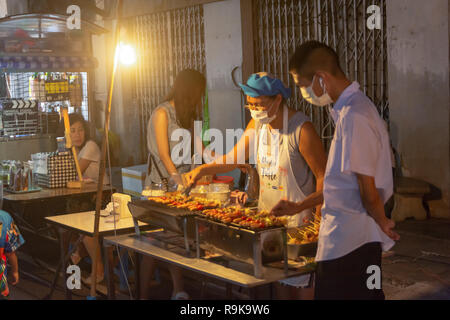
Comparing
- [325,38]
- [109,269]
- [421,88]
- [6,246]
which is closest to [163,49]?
[325,38]

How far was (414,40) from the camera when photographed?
848 cm

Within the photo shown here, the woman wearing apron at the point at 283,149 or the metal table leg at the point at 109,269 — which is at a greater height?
the woman wearing apron at the point at 283,149

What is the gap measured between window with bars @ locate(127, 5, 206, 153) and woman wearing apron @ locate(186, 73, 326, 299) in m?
8.60

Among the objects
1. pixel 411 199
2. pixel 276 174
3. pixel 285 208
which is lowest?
pixel 411 199

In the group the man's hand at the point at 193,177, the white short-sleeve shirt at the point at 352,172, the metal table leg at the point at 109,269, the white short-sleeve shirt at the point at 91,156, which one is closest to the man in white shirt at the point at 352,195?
the white short-sleeve shirt at the point at 352,172

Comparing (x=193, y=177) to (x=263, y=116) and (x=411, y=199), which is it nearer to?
(x=263, y=116)

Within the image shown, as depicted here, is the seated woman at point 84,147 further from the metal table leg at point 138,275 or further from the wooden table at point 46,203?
the metal table leg at point 138,275

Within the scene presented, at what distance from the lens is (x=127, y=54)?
556 inches

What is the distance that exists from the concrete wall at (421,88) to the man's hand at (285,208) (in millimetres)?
5738

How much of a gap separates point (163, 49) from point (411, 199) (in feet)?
23.2

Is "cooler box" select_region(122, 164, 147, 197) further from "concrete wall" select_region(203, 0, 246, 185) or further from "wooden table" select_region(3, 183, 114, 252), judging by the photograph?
"wooden table" select_region(3, 183, 114, 252)

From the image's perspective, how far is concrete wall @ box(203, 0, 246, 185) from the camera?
11344 millimetres

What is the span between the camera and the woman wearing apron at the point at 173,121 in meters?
5.08

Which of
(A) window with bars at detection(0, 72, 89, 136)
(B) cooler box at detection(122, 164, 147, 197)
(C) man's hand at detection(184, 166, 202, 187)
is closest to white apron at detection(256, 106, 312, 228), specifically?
(C) man's hand at detection(184, 166, 202, 187)
